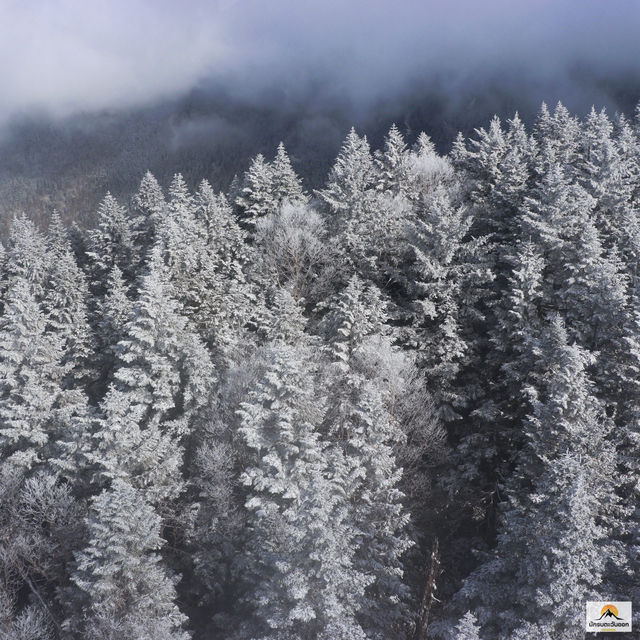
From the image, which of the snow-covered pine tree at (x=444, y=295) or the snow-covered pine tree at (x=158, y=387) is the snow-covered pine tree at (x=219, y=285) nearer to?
the snow-covered pine tree at (x=158, y=387)

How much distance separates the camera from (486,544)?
29.5 m

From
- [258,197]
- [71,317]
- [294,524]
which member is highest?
[258,197]

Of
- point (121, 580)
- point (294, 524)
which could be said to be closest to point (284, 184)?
point (294, 524)

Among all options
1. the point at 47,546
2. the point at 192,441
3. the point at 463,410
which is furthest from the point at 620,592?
the point at 47,546

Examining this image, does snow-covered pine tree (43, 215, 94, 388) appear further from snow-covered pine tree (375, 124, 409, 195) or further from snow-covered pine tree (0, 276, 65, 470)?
snow-covered pine tree (375, 124, 409, 195)

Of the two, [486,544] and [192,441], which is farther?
[192,441]

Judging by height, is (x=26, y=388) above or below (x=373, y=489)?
above

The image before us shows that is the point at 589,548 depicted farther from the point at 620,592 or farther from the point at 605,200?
the point at 605,200

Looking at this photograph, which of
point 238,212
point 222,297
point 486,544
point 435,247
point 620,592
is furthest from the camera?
point 238,212

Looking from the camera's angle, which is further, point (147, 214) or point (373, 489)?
point (147, 214)

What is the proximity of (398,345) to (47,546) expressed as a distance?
2412 centimetres

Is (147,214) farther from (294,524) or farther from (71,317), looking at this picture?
(294,524)

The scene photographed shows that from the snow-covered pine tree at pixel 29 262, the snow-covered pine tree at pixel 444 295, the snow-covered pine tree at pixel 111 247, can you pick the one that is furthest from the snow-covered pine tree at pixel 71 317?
the snow-covered pine tree at pixel 444 295

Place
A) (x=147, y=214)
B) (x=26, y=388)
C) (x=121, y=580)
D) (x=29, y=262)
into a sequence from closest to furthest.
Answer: (x=121, y=580) < (x=26, y=388) < (x=29, y=262) < (x=147, y=214)
